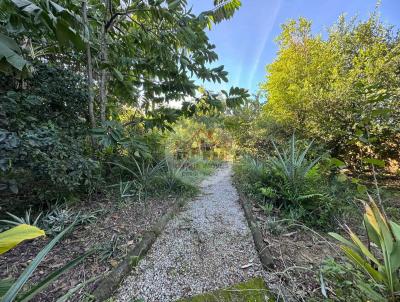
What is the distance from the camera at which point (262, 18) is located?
4.39m

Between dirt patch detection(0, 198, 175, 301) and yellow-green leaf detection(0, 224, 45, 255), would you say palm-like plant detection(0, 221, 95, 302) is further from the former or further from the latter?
dirt patch detection(0, 198, 175, 301)

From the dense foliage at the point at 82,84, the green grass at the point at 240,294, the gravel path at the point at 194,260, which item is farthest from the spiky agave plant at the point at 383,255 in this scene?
the dense foliage at the point at 82,84

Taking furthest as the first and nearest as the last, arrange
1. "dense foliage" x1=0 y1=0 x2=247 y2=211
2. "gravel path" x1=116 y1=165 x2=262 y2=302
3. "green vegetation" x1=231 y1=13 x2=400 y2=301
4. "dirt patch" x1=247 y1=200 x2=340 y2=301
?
"dense foliage" x1=0 y1=0 x2=247 y2=211, "gravel path" x1=116 y1=165 x2=262 y2=302, "dirt patch" x1=247 y1=200 x2=340 y2=301, "green vegetation" x1=231 y1=13 x2=400 y2=301

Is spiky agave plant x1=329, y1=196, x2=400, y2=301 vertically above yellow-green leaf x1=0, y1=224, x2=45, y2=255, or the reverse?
yellow-green leaf x1=0, y1=224, x2=45, y2=255

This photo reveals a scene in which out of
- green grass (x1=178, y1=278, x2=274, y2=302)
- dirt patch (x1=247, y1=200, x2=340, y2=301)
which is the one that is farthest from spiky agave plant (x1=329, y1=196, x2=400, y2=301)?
green grass (x1=178, y1=278, x2=274, y2=302)

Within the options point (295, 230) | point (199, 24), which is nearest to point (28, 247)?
point (295, 230)

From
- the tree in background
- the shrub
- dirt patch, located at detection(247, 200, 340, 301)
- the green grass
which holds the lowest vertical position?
the green grass

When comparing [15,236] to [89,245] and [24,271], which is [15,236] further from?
[89,245]

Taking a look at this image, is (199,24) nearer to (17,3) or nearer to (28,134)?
(17,3)

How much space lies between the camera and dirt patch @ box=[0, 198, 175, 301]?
1.53 m

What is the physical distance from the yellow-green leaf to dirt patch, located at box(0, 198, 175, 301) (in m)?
0.75

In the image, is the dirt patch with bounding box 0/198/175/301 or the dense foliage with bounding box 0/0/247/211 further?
the dense foliage with bounding box 0/0/247/211

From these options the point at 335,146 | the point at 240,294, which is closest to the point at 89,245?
the point at 240,294

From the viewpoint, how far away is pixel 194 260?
174cm
